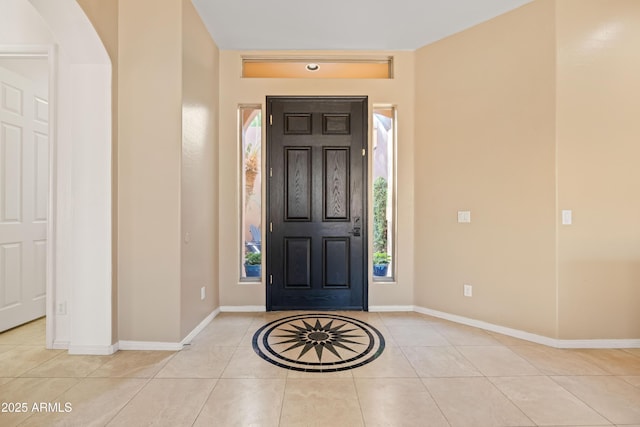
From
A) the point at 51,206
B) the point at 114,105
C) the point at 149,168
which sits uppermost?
the point at 114,105

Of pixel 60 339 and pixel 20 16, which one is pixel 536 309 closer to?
pixel 60 339

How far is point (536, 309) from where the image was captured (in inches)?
109

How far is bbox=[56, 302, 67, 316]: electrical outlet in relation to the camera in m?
2.58

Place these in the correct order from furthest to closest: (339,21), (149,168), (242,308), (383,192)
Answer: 1. (383,192)
2. (242,308)
3. (339,21)
4. (149,168)

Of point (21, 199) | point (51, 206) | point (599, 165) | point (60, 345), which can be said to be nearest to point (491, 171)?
point (599, 165)

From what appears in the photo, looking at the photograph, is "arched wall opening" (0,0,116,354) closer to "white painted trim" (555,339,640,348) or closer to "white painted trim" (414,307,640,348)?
"white painted trim" (414,307,640,348)

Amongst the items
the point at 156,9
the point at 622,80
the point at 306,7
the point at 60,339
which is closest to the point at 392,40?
the point at 306,7

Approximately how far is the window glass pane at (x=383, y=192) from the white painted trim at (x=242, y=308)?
4.80ft

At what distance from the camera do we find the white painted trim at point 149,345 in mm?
2572

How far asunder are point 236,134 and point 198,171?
85cm

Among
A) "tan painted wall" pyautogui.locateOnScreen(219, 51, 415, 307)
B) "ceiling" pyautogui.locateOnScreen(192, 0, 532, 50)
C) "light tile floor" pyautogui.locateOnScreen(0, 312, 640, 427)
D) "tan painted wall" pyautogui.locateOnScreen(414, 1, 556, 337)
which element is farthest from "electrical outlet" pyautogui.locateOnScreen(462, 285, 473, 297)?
"ceiling" pyautogui.locateOnScreen(192, 0, 532, 50)

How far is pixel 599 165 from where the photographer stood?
264 cm

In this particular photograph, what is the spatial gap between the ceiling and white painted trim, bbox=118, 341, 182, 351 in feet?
10.1

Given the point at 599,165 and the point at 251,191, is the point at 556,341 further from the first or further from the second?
the point at 251,191
